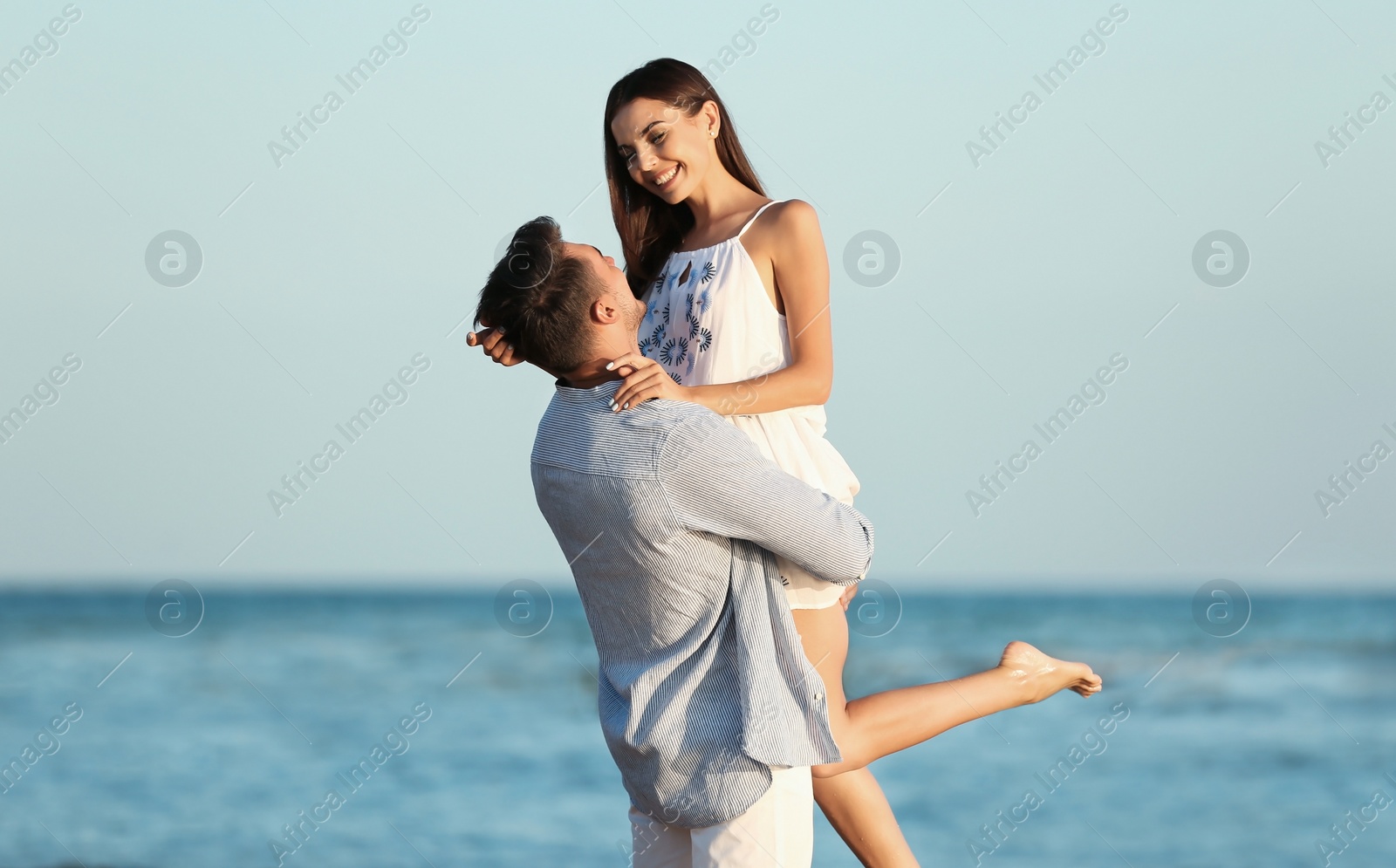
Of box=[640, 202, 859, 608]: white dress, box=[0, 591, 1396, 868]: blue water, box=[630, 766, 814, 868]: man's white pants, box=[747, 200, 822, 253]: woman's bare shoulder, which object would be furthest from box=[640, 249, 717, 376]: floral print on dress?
box=[0, 591, 1396, 868]: blue water

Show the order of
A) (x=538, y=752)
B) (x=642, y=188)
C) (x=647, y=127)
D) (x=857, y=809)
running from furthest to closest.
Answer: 1. (x=538, y=752)
2. (x=642, y=188)
3. (x=647, y=127)
4. (x=857, y=809)

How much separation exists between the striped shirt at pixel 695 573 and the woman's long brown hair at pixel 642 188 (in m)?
0.92

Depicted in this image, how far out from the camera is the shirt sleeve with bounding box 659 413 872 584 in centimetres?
247

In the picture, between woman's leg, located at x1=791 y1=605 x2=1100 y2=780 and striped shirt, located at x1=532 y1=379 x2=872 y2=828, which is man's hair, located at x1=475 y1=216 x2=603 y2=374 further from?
woman's leg, located at x1=791 y1=605 x2=1100 y2=780

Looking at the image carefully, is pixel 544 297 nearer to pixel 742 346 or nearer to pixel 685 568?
pixel 685 568

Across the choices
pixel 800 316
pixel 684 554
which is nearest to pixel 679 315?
pixel 800 316

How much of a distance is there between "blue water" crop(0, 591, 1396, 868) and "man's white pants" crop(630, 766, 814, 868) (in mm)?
5646

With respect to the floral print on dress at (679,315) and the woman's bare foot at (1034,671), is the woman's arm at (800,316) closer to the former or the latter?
the floral print on dress at (679,315)

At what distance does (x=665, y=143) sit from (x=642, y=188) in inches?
11.3

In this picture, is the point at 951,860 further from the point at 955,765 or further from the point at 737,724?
the point at 737,724

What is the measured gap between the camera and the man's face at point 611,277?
263 cm

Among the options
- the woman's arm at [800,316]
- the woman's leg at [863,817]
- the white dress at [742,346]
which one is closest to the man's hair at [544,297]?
the woman's arm at [800,316]

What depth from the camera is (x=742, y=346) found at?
10.7ft

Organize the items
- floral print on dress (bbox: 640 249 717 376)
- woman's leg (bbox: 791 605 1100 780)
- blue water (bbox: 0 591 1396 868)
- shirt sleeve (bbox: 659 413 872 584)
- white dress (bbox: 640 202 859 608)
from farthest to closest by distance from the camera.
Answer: blue water (bbox: 0 591 1396 868) < floral print on dress (bbox: 640 249 717 376) < white dress (bbox: 640 202 859 608) < woman's leg (bbox: 791 605 1100 780) < shirt sleeve (bbox: 659 413 872 584)
